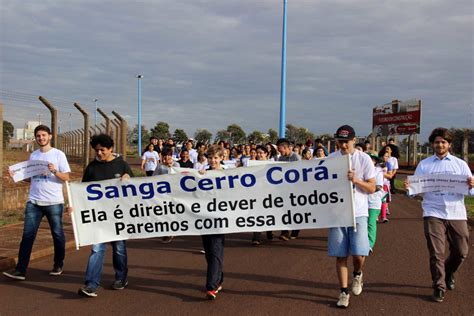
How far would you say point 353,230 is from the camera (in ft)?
18.4

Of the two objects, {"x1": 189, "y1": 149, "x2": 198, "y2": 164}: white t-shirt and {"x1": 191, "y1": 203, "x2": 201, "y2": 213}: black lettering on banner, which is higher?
{"x1": 189, "y1": 149, "x2": 198, "y2": 164}: white t-shirt

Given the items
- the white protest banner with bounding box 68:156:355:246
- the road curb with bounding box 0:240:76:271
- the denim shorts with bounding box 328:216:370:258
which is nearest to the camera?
the denim shorts with bounding box 328:216:370:258

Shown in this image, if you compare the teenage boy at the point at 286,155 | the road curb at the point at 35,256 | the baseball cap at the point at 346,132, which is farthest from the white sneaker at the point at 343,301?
the road curb at the point at 35,256

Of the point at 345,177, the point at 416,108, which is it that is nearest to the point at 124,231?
the point at 345,177

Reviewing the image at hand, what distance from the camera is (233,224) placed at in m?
6.07

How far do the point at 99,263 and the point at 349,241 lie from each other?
2825 millimetres

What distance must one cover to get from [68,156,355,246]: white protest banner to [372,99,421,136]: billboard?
40616mm

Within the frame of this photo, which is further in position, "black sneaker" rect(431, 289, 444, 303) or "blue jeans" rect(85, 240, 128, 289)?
"blue jeans" rect(85, 240, 128, 289)

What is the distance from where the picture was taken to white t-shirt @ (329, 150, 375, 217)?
5680 mm

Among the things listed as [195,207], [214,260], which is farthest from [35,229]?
[214,260]

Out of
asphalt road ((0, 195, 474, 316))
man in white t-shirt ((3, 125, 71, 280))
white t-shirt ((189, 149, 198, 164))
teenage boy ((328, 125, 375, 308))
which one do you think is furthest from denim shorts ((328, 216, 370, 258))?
white t-shirt ((189, 149, 198, 164))

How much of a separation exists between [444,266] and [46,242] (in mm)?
6250

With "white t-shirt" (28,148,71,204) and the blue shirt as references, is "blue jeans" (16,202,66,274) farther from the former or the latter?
the blue shirt

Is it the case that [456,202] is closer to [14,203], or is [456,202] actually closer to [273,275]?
[273,275]
